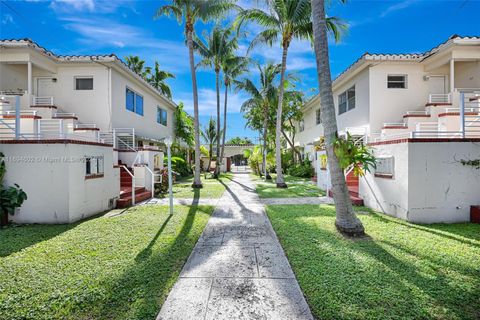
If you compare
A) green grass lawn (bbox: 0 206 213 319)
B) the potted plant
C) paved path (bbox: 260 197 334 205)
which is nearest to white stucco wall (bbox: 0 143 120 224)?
the potted plant

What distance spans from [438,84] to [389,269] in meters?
13.5

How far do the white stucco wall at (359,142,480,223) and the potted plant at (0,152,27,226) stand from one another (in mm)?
10437

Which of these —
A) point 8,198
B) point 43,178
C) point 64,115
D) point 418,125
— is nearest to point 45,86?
point 64,115

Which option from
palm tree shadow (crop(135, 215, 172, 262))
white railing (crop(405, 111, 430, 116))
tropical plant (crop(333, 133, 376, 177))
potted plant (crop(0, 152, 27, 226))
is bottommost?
palm tree shadow (crop(135, 215, 172, 262))

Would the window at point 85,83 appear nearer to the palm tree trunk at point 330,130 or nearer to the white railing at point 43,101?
the white railing at point 43,101

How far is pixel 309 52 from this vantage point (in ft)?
49.7

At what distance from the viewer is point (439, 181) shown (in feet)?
21.5

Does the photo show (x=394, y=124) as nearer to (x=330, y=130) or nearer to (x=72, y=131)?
(x=330, y=130)

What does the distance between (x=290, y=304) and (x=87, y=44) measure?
1607 cm

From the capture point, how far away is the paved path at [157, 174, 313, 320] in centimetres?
290

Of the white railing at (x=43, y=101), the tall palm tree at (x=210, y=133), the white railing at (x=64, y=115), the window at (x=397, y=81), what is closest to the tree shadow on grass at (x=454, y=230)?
the window at (x=397, y=81)

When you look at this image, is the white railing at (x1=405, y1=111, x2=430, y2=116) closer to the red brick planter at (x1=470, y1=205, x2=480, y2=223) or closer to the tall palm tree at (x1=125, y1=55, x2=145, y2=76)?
the red brick planter at (x1=470, y1=205, x2=480, y2=223)

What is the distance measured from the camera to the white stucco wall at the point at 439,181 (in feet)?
21.4

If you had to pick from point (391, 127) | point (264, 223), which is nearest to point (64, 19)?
point (264, 223)
